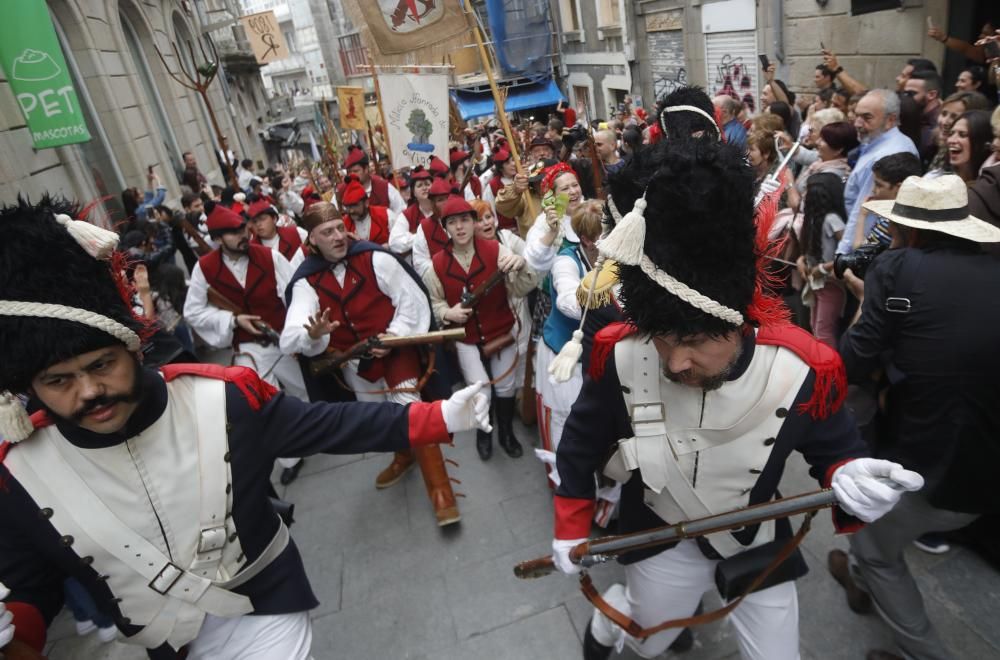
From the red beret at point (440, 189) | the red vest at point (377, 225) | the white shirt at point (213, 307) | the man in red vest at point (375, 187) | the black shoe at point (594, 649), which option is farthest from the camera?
the man in red vest at point (375, 187)

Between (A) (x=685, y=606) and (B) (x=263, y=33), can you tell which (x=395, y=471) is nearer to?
(A) (x=685, y=606)

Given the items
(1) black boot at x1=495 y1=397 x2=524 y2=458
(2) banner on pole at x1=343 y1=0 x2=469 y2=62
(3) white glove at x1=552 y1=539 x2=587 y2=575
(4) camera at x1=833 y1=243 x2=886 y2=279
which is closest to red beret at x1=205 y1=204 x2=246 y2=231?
(1) black boot at x1=495 y1=397 x2=524 y2=458

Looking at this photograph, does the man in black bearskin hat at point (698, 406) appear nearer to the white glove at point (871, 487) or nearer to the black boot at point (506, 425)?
the white glove at point (871, 487)

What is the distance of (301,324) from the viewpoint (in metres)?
3.86

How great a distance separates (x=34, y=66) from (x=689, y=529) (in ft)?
26.0

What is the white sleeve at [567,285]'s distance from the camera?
3046 mm

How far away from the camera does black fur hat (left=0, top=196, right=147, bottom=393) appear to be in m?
1.58

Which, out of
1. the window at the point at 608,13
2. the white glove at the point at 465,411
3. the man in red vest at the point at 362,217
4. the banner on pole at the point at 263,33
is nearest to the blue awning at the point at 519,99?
the window at the point at 608,13

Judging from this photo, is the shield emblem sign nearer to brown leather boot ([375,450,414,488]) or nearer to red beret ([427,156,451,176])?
red beret ([427,156,451,176])

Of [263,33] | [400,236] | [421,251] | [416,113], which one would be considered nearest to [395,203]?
[416,113]

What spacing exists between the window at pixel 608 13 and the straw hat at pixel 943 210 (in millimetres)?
17269

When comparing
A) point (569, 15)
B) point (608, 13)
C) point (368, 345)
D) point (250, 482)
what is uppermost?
point (569, 15)

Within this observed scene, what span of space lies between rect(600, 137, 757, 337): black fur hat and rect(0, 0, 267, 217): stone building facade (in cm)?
501

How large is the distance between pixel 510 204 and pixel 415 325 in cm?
167
